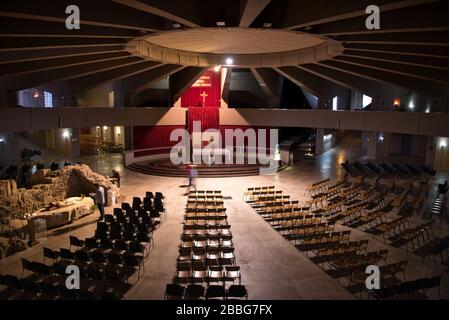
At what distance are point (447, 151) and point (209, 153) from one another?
1630cm

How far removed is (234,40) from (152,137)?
14.4 metres

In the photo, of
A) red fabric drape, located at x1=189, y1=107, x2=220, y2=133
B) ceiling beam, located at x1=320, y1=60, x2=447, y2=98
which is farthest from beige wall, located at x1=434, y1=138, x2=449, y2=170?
red fabric drape, located at x1=189, y1=107, x2=220, y2=133

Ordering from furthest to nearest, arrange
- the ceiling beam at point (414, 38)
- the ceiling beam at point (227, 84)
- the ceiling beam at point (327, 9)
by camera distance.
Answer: the ceiling beam at point (227, 84), the ceiling beam at point (414, 38), the ceiling beam at point (327, 9)

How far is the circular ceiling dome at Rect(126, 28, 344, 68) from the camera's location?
1509cm

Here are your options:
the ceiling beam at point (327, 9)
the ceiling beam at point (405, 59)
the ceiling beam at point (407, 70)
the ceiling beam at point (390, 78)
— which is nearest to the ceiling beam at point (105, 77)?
the ceiling beam at point (390, 78)

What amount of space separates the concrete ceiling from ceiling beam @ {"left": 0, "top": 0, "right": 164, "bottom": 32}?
0.07 feet

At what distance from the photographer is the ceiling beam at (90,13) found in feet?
28.6

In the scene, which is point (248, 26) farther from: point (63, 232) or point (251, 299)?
point (63, 232)

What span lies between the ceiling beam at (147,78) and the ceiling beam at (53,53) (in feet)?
24.3

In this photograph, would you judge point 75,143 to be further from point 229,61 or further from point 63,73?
point 229,61

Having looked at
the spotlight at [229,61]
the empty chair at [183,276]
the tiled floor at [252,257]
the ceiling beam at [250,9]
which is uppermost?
the spotlight at [229,61]

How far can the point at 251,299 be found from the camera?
8.94 metres

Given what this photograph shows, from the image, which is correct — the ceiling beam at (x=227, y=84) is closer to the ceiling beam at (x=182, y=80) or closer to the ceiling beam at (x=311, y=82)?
the ceiling beam at (x=182, y=80)
